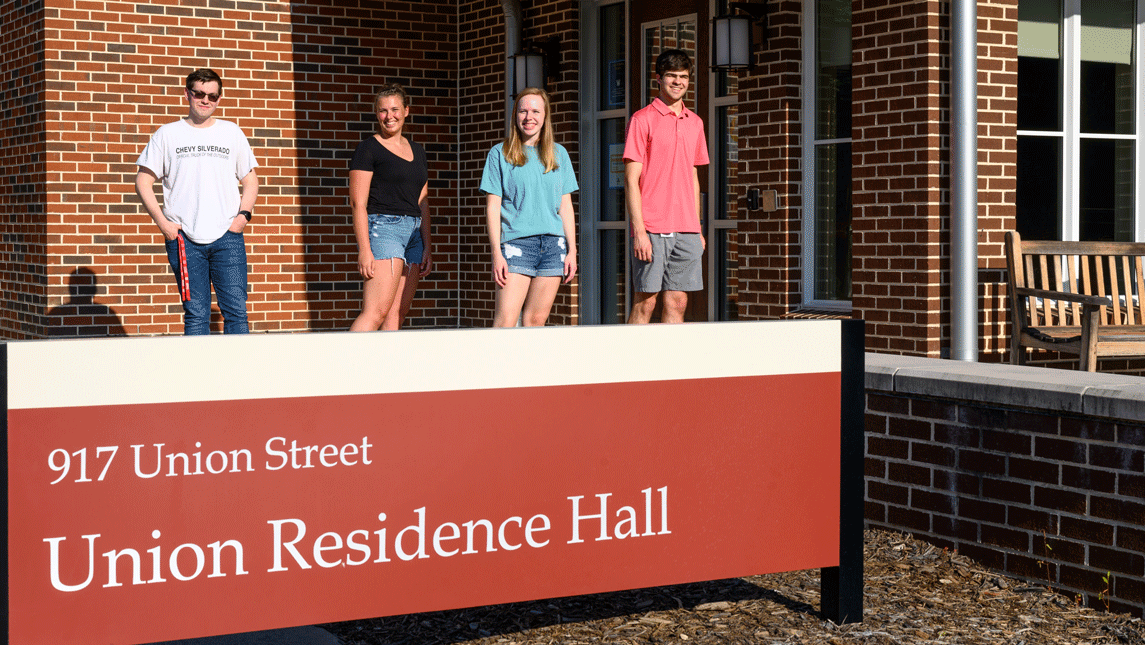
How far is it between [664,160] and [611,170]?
3559 millimetres

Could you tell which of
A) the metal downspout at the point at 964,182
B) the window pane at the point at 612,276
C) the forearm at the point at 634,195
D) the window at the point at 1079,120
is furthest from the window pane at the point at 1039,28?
the window pane at the point at 612,276

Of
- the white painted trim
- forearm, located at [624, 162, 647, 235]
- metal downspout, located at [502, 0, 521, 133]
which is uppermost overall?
metal downspout, located at [502, 0, 521, 133]

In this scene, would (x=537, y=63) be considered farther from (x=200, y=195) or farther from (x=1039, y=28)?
(x=200, y=195)

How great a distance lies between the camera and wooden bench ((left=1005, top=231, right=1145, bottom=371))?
691 centimetres

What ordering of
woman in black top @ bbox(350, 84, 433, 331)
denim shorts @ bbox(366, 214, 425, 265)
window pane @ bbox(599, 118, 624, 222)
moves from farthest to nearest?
window pane @ bbox(599, 118, 624, 222), denim shorts @ bbox(366, 214, 425, 265), woman in black top @ bbox(350, 84, 433, 331)

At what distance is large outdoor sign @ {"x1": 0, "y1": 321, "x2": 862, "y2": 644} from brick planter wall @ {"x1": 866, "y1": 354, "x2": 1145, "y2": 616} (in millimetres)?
828

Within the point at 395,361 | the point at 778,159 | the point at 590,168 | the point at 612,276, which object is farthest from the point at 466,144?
the point at 395,361

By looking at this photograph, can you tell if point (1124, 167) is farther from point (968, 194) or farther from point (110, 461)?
point (110, 461)

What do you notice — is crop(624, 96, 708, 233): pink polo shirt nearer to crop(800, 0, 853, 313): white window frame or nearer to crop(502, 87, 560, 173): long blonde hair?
crop(502, 87, 560, 173): long blonde hair

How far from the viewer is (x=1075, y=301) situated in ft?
22.3

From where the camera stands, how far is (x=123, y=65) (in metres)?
10.4

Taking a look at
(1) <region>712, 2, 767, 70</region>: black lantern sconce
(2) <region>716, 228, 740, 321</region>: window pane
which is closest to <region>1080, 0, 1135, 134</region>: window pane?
(1) <region>712, 2, 767, 70</region>: black lantern sconce

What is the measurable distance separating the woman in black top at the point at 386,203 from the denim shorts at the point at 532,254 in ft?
2.78

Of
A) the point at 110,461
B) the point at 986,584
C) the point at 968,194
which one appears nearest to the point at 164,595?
the point at 110,461
